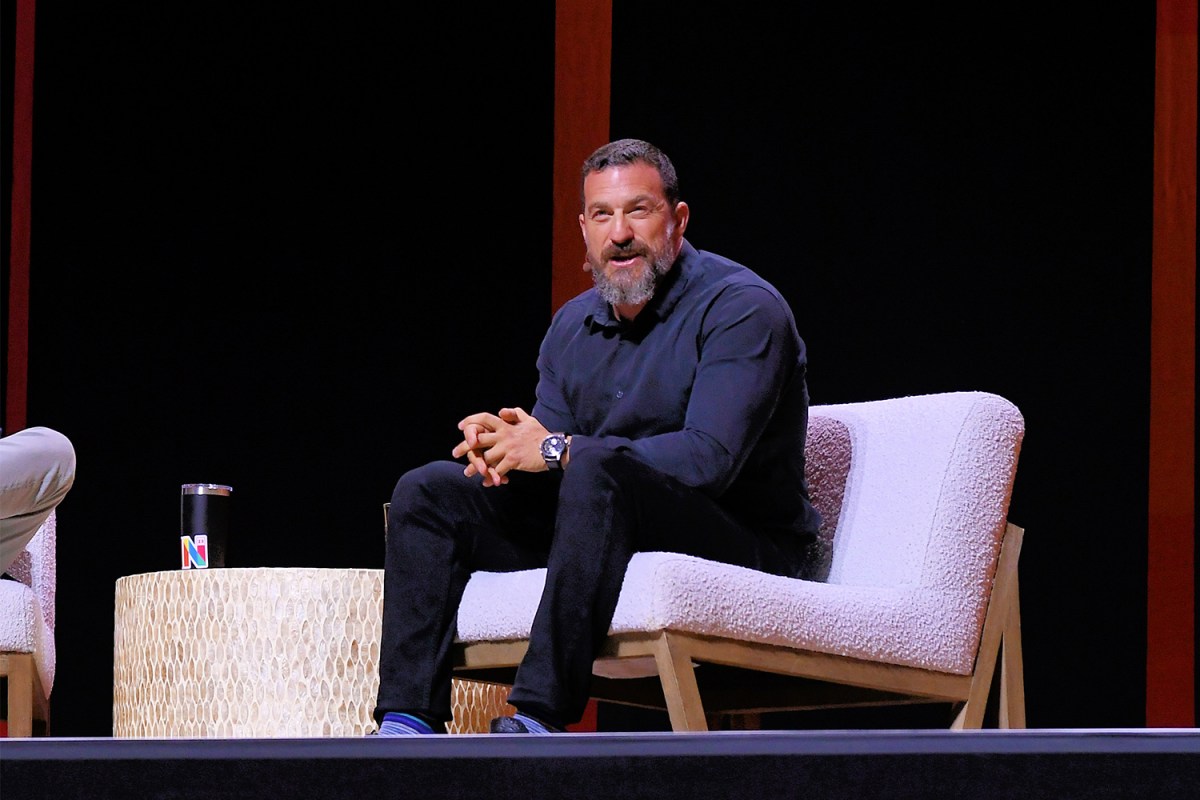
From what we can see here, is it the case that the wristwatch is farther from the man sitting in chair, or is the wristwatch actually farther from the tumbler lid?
the tumbler lid

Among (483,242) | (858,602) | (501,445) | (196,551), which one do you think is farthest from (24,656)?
(483,242)

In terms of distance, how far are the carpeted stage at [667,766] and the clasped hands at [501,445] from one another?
1313 mm

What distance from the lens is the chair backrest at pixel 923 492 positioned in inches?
89.3

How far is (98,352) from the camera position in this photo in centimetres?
359

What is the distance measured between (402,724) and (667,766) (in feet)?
4.30

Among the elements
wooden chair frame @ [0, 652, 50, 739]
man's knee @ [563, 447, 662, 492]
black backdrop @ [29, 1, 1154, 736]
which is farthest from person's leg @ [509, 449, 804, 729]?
black backdrop @ [29, 1, 1154, 736]

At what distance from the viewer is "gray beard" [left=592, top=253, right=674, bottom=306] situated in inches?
95.0

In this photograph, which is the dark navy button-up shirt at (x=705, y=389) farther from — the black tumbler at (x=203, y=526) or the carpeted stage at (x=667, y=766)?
the carpeted stage at (x=667, y=766)

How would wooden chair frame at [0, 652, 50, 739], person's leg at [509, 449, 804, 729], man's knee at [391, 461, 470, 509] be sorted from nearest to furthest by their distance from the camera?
person's leg at [509, 449, 804, 729] < man's knee at [391, 461, 470, 509] < wooden chair frame at [0, 652, 50, 739]

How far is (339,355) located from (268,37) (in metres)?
0.80

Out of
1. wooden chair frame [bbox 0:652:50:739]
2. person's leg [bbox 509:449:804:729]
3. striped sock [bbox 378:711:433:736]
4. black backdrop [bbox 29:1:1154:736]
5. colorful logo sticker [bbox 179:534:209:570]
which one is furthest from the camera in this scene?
black backdrop [bbox 29:1:1154:736]

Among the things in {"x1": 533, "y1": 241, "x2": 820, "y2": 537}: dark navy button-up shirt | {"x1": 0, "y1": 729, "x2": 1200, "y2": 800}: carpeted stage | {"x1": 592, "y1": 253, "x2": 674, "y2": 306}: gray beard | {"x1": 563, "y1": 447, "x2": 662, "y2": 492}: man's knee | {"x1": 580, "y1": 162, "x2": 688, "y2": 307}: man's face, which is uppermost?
{"x1": 580, "y1": 162, "x2": 688, "y2": 307}: man's face

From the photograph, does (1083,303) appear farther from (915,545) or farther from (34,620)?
(34,620)

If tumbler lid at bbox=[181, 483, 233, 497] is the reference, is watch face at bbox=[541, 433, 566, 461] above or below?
above
